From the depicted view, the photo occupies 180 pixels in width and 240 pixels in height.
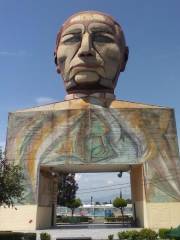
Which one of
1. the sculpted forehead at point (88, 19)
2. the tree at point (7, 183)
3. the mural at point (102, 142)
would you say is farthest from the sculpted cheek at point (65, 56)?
the tree at point (7, 183)

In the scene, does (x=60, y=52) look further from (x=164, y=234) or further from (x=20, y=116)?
(x=164, y=234)

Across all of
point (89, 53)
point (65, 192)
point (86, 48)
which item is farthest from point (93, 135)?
point (65, 192)

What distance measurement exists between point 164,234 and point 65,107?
44.0 ft

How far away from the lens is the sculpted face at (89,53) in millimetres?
27453

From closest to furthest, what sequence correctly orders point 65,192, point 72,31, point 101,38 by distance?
point 101,38
point 72,31
point 65,192

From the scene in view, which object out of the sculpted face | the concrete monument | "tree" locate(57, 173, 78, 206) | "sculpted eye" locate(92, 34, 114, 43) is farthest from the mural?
"tree" locate(57, 173, 78, 206)

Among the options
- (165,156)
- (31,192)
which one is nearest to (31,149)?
(31,192)

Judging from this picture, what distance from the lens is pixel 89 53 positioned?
88.5ft

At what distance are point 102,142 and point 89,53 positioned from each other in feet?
24.2

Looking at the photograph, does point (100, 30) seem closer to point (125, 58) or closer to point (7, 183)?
point (125, 58)

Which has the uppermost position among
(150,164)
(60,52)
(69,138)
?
(60,52)

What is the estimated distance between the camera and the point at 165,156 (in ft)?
83.1

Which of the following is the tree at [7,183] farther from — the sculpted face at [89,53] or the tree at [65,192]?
the tree at [65,192]

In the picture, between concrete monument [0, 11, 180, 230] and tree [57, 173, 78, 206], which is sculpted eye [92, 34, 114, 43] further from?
tree [57, 173, 78, 206]
